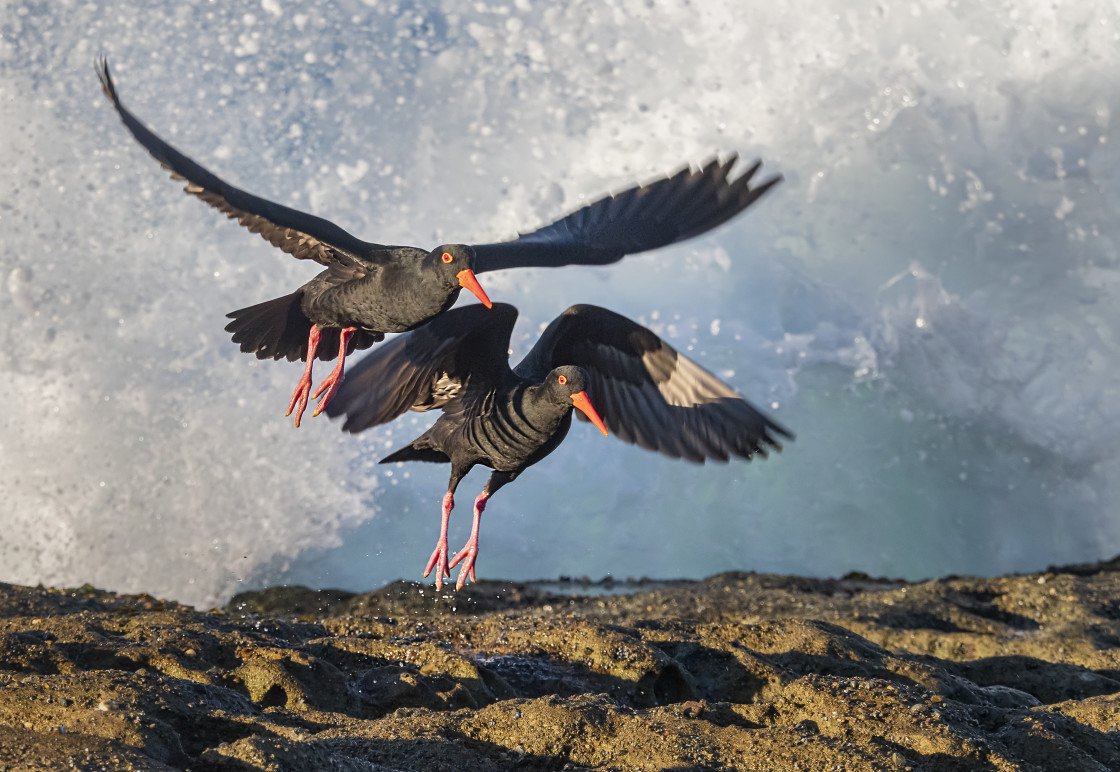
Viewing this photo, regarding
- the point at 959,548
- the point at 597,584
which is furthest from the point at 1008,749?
the point at 959,548

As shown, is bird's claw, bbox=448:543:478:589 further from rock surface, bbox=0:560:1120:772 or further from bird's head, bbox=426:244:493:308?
bird's head, bbox=426:244:493:308

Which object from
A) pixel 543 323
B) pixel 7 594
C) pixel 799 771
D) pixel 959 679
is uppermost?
pixel 543 323

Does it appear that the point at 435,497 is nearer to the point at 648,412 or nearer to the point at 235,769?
the point at 648,412

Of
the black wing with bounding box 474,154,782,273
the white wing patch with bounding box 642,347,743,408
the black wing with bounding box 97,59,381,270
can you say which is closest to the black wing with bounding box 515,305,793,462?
the white wing patch with bounding box 642,347,743,408

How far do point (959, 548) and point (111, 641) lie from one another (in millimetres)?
9830

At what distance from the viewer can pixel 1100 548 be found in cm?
1145

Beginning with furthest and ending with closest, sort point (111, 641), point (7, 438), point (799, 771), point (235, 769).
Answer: point (7, 438)
point (111, 641)
point (799, 771)
point (235, 769)

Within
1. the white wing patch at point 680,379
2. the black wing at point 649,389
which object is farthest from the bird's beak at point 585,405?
the white wing patch at point 680,379

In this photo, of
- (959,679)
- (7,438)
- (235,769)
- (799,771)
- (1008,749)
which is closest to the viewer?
(235,769)

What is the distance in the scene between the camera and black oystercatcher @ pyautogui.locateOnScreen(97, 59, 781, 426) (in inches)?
167

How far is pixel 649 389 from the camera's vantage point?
5574mm

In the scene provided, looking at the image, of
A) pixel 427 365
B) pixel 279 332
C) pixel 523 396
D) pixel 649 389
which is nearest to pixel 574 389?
pixel 523 396

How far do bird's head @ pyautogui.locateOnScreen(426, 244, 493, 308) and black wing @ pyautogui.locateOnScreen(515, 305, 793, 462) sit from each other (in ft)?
3.52

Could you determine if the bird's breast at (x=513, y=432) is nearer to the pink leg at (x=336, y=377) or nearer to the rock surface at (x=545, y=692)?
the pink leg at (x=336, y=377)
